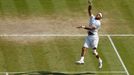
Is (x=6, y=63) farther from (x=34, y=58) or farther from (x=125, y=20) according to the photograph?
(x=125, y=20)

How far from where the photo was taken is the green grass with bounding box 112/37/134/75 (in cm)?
2545

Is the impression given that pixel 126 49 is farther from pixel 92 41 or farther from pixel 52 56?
pixel 52 56

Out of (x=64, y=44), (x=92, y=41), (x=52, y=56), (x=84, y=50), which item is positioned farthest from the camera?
(x=64, y=44)

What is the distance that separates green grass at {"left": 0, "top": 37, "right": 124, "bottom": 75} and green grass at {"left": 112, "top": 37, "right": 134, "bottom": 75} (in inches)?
16.4

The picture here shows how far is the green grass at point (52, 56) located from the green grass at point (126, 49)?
42cm

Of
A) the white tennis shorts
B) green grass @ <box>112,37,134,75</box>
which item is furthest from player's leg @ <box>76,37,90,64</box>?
green grass @ <box>112,37,134,75</box>

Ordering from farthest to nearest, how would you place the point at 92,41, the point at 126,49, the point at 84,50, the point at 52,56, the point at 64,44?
the point at 64,44
the point at 126,49
the point at 52,56
the point at 84,50
the point at 92,41

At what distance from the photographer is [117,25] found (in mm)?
30797

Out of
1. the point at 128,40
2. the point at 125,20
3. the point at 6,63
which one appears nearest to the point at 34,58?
the point at 6,63

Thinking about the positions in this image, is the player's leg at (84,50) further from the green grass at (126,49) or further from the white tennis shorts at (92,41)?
the green grass at (126,49)

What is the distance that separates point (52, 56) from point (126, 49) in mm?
4182

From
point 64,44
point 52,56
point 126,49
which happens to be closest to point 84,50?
point 52,56

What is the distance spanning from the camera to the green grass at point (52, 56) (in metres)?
24.7

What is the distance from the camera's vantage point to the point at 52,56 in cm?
2606
